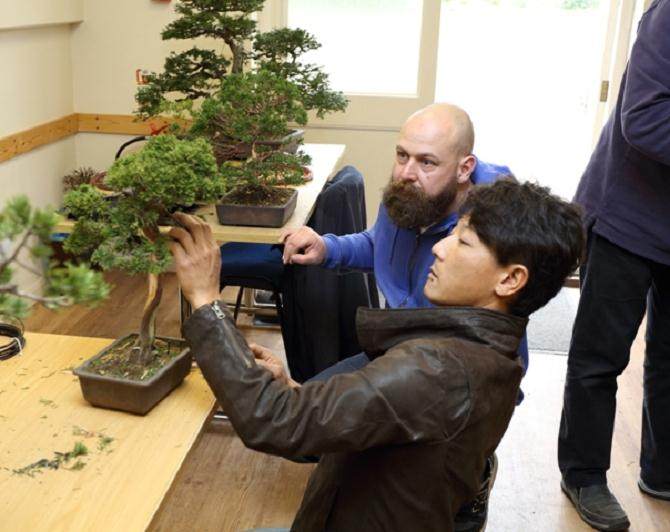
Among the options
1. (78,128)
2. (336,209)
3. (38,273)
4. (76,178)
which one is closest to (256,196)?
(336,209)

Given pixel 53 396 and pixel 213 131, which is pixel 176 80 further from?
pixel 53 396

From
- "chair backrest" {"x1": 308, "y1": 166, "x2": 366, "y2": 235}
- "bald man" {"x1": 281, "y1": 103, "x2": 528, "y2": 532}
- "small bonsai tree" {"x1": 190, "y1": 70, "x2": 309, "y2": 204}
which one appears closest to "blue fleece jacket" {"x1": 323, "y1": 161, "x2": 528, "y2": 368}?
"bald man" {"x1": 281, "y1": 103, "x2": 528, "y2": 532}

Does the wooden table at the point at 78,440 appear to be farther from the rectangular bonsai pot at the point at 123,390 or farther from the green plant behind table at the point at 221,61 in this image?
the green plant behind table at the point at 221,61

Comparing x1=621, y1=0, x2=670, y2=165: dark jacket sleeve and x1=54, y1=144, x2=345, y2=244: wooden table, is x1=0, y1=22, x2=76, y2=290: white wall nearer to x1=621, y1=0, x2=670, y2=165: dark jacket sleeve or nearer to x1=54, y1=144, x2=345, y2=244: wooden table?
x1=54, y1=144, x2=345, y2=244: wooden table

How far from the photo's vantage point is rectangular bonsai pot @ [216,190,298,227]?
238cm

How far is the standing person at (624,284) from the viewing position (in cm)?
198

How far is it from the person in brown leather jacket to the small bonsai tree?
75 centimetres

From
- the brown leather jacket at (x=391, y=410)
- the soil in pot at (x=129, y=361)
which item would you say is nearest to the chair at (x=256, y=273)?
the soil in pot at (x=129, y=361)

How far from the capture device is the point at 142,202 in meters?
1.42

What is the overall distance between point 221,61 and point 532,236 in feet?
6.18

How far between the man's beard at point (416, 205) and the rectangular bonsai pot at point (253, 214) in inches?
17.4

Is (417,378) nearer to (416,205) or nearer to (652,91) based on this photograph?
(416,205)

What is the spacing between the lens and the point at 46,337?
5.74 ft

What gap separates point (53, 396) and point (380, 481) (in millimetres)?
669
